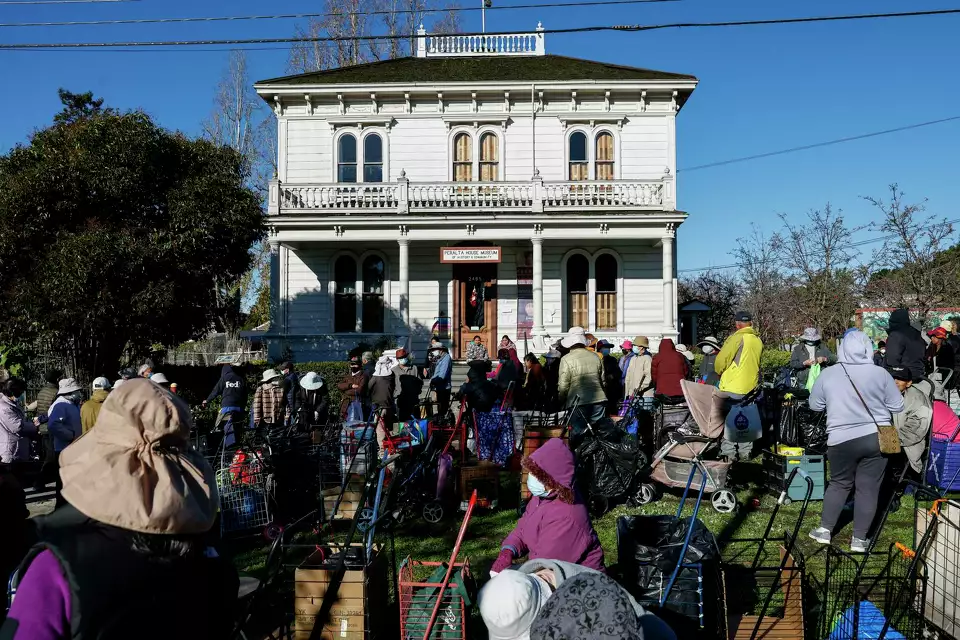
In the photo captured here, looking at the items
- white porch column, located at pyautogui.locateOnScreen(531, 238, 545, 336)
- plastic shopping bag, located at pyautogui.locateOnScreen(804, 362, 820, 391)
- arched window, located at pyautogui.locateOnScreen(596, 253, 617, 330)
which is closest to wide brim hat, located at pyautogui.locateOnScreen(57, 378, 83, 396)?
plastic shopping bag, located at pyautogui.locateOnScreen(804, 362, 820, 391)

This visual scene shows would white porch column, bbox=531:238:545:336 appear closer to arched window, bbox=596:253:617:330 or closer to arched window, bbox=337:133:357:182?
arched window, bbox=596:253:617:330

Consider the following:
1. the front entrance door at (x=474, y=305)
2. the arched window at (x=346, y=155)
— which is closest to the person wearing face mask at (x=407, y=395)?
the front entrance door at (x=474, y=305)

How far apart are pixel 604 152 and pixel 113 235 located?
46.1ft

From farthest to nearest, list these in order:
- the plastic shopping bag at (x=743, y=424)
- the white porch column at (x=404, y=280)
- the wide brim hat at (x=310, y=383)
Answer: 1. the white porch column at (x=404, y=280)
2. the wide brim hat at (x=310, y=383)
3. the plastic shopping bag at (x=743, y=424)

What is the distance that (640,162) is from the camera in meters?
22.4

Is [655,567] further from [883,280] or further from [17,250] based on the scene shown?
[883,280]

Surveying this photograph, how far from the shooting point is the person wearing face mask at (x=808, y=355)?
1163 centimetres

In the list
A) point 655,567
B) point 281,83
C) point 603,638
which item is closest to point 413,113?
point 281,83

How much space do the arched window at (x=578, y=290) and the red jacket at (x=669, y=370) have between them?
10914 mm

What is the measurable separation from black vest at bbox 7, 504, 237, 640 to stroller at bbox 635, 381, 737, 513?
6322 millimetres

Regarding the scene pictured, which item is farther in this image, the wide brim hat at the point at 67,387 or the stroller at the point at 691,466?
the wide brim hat at the point at 67,387

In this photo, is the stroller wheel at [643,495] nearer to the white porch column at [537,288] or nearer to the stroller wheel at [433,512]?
the stroller wheel at [433,512]

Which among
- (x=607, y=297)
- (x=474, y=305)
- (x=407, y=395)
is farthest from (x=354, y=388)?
(x=607, y=297)

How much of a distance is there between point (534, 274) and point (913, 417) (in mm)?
14003
